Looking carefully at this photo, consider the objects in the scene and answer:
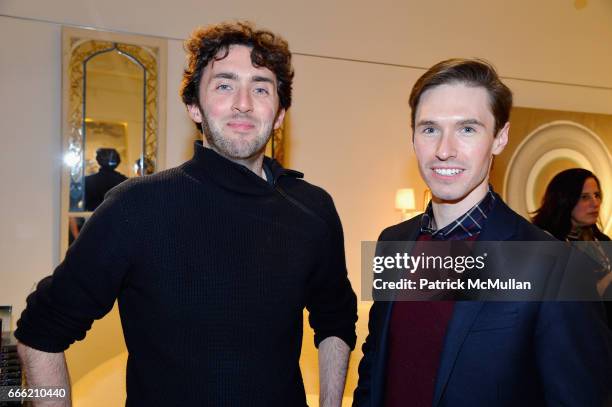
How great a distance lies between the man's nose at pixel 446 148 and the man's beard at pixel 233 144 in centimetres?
55

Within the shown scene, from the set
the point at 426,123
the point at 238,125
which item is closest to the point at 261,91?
the point at 238,125

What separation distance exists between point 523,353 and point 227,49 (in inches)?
49.3

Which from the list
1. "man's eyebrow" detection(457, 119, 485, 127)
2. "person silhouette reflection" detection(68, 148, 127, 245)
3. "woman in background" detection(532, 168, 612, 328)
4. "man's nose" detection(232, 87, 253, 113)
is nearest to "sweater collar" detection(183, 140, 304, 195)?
"man's nose" detection(232, 87, 253, 113)

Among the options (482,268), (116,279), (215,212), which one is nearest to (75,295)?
(116,279)

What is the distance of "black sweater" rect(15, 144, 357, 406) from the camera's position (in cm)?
142

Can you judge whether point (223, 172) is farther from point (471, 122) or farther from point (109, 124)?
point (109, 124)

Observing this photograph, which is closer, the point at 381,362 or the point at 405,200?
the point at 381,362

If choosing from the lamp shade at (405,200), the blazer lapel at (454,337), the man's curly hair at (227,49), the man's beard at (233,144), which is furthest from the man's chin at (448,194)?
the lamp shade at (405,200)

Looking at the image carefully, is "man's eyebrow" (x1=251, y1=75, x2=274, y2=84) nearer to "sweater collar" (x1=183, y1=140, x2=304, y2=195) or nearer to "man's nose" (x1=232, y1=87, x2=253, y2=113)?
"man's nose" (x1=232, y1=87, x2=253, y2=113)

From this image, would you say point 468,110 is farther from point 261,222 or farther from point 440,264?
point 261,222

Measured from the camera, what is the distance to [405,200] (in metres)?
4.32

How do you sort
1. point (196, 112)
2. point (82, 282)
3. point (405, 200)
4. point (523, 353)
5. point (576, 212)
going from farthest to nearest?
point (405, 200) < point (576, 212) < point (196, 112) < point (82, 282) < point (523, 353)

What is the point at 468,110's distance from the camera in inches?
57.6

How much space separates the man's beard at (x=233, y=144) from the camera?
5.28 feet
